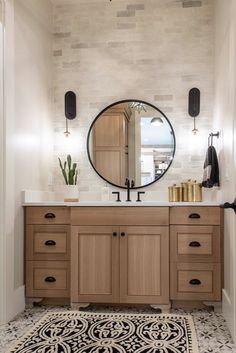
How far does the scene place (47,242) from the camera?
3100 mm

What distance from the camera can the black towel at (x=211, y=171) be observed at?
125 inches

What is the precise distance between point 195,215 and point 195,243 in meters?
0.22

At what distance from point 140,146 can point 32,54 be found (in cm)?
129

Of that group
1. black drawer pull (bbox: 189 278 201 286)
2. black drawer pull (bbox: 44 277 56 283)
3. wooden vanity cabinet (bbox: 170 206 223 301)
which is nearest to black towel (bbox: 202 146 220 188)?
wooden vanity cabinet (bbox: 170 206 223 301)

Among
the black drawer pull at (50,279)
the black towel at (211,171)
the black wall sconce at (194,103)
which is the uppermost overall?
the black wall sconce at (194,103)

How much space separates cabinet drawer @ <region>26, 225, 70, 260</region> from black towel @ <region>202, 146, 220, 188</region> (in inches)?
48.7

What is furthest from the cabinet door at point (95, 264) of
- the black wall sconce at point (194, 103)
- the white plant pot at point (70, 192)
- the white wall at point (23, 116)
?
the black wall sconce at point (194, 103)

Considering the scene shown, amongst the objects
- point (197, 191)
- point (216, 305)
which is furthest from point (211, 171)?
point (216, 305)

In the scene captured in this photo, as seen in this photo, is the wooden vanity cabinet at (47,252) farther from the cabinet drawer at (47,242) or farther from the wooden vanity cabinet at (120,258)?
the wooden vanity cabinet at (120,258)

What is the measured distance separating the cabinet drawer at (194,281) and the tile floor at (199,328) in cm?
14

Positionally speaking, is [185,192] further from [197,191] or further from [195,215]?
[195,215]

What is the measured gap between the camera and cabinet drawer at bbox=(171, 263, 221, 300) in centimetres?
295

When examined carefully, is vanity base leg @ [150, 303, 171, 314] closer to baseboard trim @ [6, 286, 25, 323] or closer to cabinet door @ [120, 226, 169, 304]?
cabinet door @ [120, 226, 169, 304]

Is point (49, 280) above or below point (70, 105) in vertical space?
below
